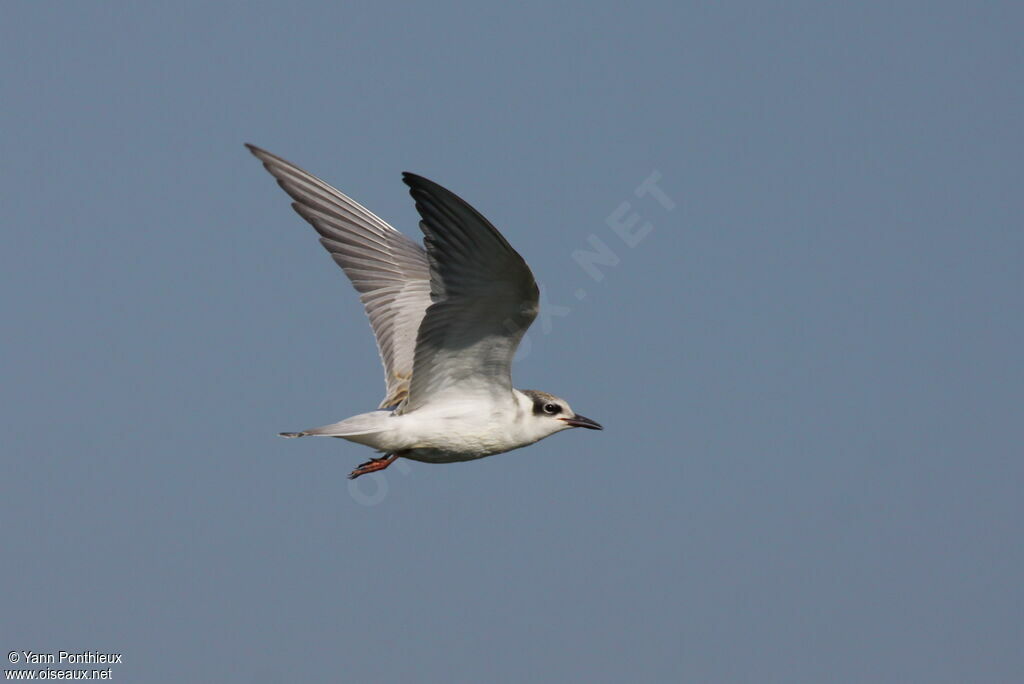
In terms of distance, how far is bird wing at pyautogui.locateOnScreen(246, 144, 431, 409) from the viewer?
48.3 ft

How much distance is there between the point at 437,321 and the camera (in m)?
11.9

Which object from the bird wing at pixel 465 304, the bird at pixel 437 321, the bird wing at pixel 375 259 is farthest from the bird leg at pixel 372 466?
the bird wing at pixel 375 259

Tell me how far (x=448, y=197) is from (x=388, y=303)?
4.78 metres

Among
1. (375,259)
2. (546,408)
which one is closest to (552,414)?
(546,408)

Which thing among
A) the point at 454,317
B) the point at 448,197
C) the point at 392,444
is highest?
the point at 448,197

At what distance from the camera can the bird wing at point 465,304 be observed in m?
10.8

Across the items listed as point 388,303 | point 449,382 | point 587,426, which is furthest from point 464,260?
point 388,303

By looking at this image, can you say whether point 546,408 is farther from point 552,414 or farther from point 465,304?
point 465,304

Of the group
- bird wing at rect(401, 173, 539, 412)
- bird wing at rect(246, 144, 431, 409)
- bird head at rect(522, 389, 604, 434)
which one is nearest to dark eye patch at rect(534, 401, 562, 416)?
bird head at rect(522, 389, 604, 434)

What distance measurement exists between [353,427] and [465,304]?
5.43 feet

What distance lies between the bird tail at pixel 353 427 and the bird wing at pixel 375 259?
6.16 feet

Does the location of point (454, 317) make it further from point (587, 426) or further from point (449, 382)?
point (587, 426)

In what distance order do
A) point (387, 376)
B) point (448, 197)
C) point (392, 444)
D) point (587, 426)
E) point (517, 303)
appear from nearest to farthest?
point (448, 197)
point (517, 303)
point (392, 444)
point (587, 426)
point (387, 376)

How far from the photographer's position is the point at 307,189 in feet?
49.4
